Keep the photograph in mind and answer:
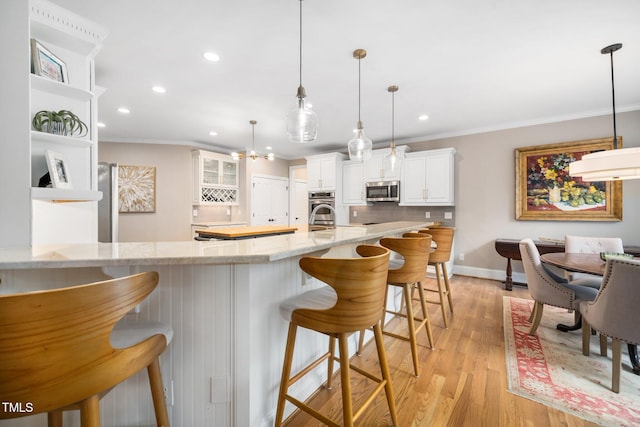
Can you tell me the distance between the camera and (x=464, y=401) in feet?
5.25

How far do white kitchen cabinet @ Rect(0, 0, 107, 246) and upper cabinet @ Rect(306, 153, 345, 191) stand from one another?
12.6ft

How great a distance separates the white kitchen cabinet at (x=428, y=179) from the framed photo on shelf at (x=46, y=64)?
4.48 metres

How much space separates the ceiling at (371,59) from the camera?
72.3 inches

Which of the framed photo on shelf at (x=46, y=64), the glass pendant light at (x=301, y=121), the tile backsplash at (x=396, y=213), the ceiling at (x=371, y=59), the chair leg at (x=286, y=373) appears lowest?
the chair leg at (x=286, y=373)

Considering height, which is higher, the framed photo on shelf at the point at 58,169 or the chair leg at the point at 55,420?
the framed photo on shelf at the point at 58,169

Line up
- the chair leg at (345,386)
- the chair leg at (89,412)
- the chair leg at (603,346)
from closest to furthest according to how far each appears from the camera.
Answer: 1. the chair leg at (89,412)
2. the chair leg at (345,386)
3. the chair leg at (603,346)

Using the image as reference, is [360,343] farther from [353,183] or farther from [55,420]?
[353,183]

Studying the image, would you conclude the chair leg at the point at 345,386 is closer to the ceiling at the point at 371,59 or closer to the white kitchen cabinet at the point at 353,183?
the ceiling at the point at 371,59

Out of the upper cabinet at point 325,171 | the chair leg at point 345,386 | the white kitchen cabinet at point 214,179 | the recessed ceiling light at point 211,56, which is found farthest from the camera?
the upper cabinet at point 325,171

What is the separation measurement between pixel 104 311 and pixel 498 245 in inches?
180

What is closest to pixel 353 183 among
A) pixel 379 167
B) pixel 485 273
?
pixel 379 167

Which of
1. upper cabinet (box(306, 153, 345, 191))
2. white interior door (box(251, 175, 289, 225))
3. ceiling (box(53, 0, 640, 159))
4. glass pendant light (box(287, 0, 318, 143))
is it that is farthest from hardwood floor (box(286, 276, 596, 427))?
white interior door (box(251, 175, 289, 225))

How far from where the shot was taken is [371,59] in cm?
241

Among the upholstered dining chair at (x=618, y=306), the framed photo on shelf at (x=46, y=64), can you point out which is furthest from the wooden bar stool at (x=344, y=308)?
the framed photo on shelf at (x=46, y=64)
